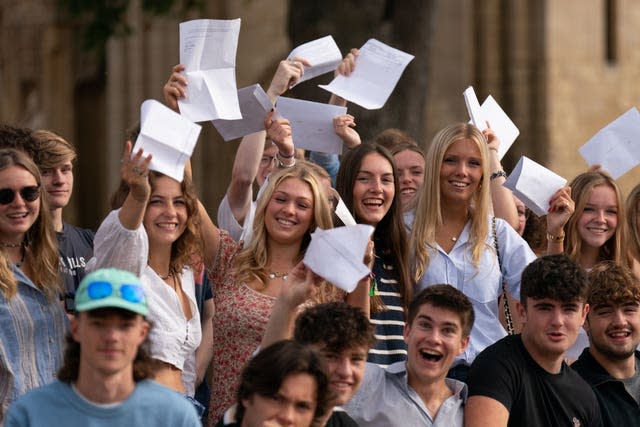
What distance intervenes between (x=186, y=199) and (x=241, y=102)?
81 centimetres

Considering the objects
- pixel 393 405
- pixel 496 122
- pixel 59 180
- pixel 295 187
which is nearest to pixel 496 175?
pixel 496 122

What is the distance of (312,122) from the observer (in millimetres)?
8898

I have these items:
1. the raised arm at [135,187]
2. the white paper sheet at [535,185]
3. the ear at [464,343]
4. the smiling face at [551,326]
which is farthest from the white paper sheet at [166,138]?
the white paper sheet at [535,185]

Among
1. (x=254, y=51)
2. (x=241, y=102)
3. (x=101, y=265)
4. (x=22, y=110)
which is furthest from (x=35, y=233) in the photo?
(x=22, y=110)

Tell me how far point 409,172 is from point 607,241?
3.85ft

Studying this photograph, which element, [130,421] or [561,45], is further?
[561,45]

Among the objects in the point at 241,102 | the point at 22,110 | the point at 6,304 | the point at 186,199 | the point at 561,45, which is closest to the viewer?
the point at 6,304

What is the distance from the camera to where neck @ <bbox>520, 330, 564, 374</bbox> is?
7.67 m

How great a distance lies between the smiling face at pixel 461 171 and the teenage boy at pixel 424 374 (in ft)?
3.39

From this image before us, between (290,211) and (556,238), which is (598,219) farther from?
(290,211)

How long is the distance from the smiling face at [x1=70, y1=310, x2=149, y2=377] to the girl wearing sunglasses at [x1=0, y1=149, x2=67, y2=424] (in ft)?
3.75

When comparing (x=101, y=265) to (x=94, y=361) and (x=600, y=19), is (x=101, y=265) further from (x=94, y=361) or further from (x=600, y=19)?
(x=600, y=19)

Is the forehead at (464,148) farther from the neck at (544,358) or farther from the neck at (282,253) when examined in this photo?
the neck at (544,358)

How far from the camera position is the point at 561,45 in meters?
19.1
